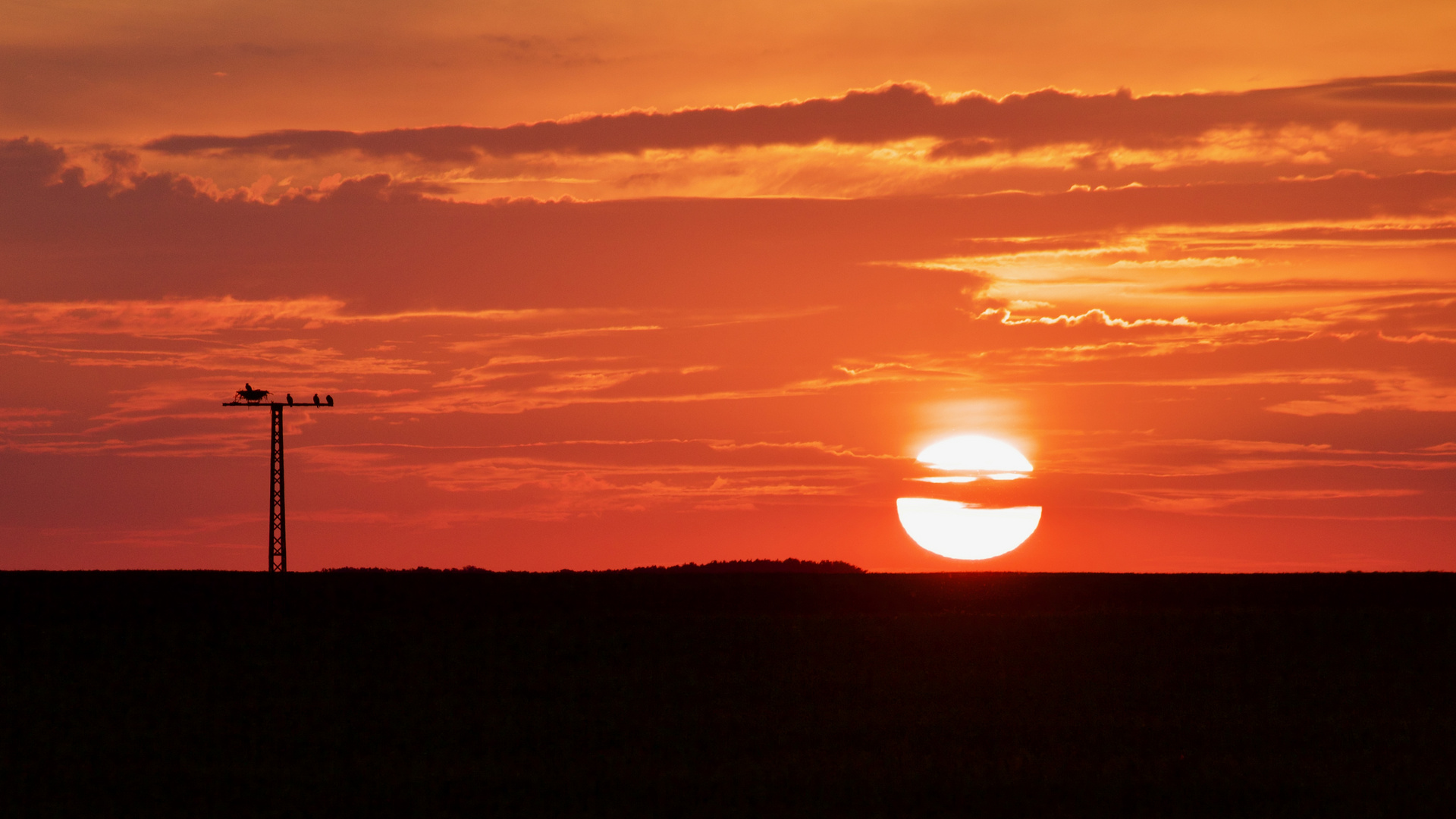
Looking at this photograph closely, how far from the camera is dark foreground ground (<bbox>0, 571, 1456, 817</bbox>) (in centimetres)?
2105

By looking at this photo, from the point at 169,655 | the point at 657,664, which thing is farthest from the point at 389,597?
the point at 657,664

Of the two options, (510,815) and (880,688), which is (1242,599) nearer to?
(880,688)

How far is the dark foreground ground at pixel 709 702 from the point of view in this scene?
2105 centimetres

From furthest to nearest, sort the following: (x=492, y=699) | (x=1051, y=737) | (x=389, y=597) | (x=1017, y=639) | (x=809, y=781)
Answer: (x=389, y=597)
(x=1017, y=639)
(x=492, y=699)
(x=1051, y=737)
(x=809, y=781)

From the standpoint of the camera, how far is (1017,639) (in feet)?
126

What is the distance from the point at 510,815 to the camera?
64.4 feet

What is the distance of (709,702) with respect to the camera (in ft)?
97.2

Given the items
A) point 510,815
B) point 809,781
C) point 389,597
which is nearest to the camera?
point 510,815

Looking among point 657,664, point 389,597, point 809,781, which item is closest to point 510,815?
point 809,781

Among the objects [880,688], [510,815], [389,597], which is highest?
[389,597]

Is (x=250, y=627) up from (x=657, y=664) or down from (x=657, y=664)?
up

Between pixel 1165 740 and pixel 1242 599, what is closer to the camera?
pixel 1165 740

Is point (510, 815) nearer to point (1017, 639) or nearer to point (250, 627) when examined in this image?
point (1017, 639)

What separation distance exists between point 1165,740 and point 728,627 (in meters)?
17.4
